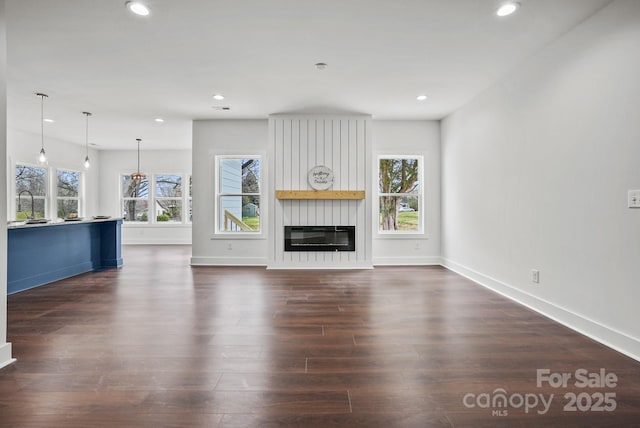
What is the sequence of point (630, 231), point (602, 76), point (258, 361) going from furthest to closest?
point (602, 76), point (630, 231), point (258, 361)

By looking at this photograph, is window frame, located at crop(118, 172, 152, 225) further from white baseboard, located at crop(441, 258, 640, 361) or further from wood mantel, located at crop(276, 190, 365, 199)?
white baseboard, located at crop(441, 258, 640, 361)

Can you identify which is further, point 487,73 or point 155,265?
point 155,265

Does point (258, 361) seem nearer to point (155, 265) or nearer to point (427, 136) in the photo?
point (155, 265)

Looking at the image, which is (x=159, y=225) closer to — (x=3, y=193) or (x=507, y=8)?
(x=3, y=193)

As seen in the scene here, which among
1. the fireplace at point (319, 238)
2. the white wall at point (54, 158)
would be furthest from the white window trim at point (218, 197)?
the white wall at point (54, 158)

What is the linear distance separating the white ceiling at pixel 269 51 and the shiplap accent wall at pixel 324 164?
405 millimetres

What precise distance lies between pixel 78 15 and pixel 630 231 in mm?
4794

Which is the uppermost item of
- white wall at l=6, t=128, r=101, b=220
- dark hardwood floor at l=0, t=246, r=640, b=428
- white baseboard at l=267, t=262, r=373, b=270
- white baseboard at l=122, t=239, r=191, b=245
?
white wall at l=6, t=128, r=101, b=220

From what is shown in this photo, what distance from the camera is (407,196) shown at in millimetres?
6562

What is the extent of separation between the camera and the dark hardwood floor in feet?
5.77

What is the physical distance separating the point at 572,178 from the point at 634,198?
0.63 meters

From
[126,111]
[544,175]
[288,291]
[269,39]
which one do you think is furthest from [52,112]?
[544,175]

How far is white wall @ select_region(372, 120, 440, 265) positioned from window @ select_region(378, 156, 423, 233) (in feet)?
0.48

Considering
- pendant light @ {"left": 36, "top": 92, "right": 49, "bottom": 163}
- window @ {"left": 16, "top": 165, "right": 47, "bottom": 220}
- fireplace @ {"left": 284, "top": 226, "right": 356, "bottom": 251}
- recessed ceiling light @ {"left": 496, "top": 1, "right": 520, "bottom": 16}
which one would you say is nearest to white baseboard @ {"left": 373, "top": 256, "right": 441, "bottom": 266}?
fireplace @ {"left": 284, "top": 226, "right": 356, "bottom": 251}
